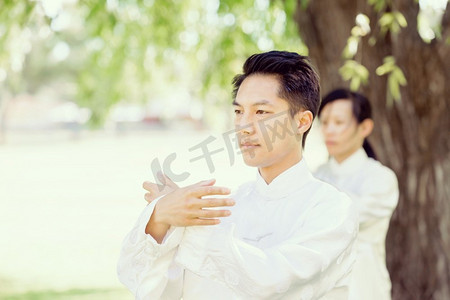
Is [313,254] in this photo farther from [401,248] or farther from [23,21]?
[23,21]

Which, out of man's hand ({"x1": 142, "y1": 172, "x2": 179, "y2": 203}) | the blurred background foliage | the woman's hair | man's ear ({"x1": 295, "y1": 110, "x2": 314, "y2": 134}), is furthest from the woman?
man's hand ({"x1": 142, "y1": 172, "x2": 179, "y2": 203})

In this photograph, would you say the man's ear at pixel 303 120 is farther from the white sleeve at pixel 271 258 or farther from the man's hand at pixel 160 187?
the man's hand at pixel 160 187

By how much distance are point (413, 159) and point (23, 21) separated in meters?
2.89

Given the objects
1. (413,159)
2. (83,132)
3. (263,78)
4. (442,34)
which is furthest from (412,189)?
(83,132)

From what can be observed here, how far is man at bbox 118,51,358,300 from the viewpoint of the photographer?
1.80m

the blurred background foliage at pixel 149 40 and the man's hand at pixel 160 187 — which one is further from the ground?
the blurred background foliage at pixel 149 40

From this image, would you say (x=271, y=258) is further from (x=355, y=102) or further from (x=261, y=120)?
(x=355, y=102)

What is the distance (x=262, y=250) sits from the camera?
1.85 m

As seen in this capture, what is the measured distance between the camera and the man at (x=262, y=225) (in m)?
1.80

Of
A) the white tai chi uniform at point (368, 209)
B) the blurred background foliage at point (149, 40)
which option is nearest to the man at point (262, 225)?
the white tai chi uniform at point (368, 209)

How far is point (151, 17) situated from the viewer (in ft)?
24.8

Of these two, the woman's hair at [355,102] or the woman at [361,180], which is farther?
the woman's hair at [355,102]

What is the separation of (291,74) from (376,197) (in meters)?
1.94

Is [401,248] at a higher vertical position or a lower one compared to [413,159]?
lower
